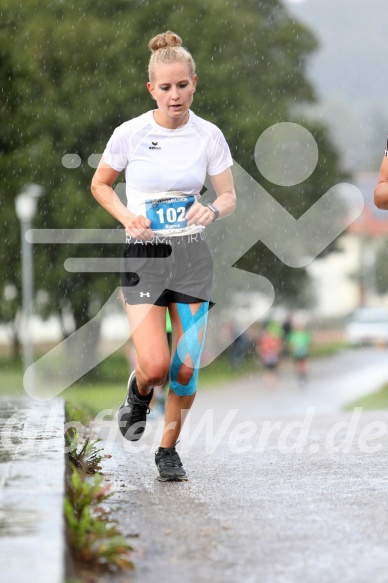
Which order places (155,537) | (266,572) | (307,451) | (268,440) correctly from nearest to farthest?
(266,572)
(155,537)
(307,451)
(268,440)

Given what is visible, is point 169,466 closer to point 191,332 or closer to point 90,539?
point 191,332

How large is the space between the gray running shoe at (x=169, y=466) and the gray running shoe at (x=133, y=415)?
22cm

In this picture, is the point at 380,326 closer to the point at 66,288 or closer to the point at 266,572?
the point at 66,288

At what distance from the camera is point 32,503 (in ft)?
15.2

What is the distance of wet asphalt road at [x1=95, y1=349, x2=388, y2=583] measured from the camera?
15.0 ft

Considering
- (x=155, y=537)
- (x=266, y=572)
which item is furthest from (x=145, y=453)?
(x=266, y=572)

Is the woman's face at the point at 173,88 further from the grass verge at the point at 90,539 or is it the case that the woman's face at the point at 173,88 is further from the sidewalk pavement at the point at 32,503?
the grass verge at the point at 90,539

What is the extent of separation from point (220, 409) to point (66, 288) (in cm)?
1380

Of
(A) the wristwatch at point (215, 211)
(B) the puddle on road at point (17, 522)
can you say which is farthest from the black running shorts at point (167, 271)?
(B) the puddle on road at point (17, 522)

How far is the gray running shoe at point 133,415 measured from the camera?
7203 mm

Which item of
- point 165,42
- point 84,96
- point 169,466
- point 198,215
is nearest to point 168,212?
point 198,215

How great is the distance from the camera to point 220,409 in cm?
2075

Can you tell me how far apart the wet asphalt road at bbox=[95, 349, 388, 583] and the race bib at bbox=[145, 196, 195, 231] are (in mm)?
1307

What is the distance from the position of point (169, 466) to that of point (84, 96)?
90.9 ft
